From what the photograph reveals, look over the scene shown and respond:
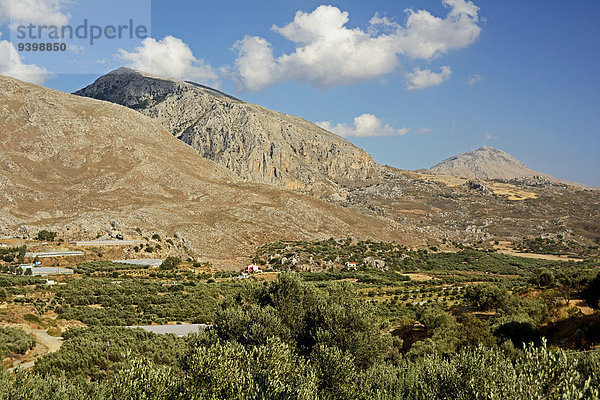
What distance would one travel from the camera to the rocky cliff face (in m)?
141

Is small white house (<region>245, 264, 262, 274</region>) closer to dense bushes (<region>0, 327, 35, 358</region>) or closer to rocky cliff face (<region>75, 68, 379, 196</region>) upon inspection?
dense bushes (<region>0, 327, 35, 358</region>)

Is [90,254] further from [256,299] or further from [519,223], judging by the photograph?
[519,223]

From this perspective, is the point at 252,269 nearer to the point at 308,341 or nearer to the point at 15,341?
the point at 15,341

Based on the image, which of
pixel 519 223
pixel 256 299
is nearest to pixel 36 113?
pixel 256 299

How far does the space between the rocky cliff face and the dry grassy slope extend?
33.1 meters

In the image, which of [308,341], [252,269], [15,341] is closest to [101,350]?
[15,341]

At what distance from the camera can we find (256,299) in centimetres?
2159

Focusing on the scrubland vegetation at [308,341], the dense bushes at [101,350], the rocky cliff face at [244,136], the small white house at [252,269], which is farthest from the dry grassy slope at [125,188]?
the dense bushes at [101,350]

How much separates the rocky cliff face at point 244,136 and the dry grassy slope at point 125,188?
3310 centimetres

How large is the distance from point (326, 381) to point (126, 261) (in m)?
54.2

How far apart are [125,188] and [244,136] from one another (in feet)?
218

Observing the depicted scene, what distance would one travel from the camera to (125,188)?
274 feet

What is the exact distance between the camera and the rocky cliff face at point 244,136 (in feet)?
462

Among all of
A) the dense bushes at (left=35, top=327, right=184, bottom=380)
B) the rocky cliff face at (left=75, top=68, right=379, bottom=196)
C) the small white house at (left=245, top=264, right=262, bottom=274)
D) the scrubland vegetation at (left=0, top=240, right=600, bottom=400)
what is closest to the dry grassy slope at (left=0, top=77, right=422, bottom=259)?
the small white house at (left=245, top=264, right=262, bottom=274)
